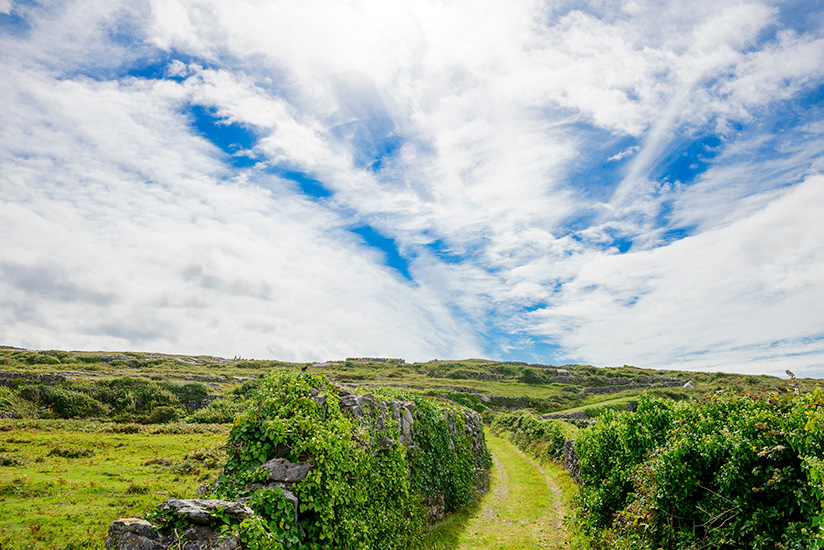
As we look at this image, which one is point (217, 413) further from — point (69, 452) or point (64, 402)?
point (69, 452)

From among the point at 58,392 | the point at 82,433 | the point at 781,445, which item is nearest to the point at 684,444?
the point at 781,445

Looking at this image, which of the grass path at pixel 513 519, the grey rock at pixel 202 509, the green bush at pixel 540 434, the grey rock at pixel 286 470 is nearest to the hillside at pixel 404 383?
the grass path at pixel 513 519

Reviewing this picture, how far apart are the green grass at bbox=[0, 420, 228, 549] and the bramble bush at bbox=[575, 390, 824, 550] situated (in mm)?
12493

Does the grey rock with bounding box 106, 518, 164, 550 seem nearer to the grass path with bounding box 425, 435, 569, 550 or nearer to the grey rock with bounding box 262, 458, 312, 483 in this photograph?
the grey rock with bounding box 262, 458, 312, 483

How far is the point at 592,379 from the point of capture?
115 metres

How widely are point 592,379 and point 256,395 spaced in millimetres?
120567

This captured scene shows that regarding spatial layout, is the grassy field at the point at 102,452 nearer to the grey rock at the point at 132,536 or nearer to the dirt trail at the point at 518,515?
the dirt trail at the point at 518,515

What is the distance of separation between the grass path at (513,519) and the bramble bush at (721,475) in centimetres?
306

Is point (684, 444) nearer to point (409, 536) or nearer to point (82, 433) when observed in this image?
point (409, 536)

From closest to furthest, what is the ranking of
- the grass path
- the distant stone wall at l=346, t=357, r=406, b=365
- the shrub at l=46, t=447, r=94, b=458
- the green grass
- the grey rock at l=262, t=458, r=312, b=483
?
the grey rock at l=262, t=458, r=312, b=483, the green grass, the grass path, the shrub at l=46, t=447, r=94, b=458, the distant stone wall at l=346, t=357, r=406, b=365

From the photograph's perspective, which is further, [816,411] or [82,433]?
[82,433]

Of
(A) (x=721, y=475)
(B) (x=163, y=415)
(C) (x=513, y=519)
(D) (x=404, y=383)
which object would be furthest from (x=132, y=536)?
(D) (x=404, y=383)

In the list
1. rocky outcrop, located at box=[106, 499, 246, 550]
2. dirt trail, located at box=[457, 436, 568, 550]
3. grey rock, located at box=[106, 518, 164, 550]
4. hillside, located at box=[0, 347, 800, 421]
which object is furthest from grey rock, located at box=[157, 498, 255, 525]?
hillside, located at box=[0, 347, 800, 421]

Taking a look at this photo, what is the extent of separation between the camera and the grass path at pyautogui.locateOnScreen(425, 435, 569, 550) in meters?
14.7
